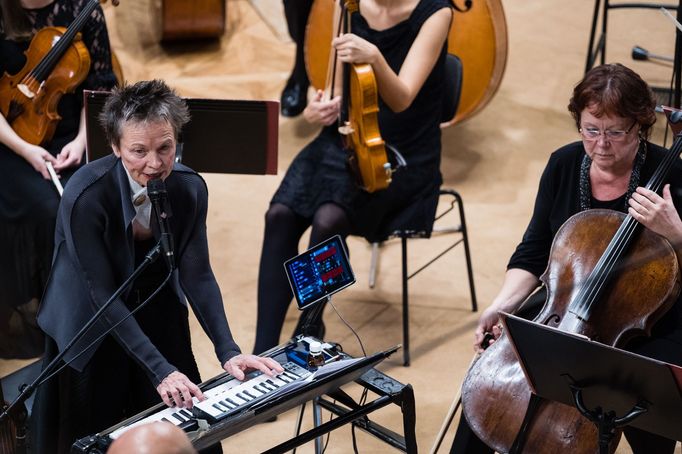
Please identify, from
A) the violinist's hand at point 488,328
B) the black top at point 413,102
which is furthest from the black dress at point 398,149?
the violinist's hand at point 488,328

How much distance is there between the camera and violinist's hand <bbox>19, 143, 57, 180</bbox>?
381 cm

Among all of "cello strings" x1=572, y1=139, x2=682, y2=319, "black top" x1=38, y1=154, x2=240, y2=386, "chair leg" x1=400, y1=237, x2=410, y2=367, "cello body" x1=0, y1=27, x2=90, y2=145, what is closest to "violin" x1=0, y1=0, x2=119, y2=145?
"cello body" x1=0, y1=27, x2=90, y2=145

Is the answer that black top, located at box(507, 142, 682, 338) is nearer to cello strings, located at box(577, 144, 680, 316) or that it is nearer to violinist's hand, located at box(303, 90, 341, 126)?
cello strings, located at box(577, 144, 680, 316)

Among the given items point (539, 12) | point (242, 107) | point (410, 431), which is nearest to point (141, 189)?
point (242, 107)

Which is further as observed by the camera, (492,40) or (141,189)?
(492,40)

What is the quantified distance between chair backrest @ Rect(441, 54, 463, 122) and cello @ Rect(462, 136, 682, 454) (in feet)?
4.35

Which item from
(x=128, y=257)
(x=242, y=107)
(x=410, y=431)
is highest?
(x=242, y=107)

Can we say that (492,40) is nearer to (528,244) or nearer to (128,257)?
(528,244)

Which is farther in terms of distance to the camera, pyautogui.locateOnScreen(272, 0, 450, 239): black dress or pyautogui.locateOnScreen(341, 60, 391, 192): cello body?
pyautogui.locateOnScreen(272, 0, 450, 239): black dress

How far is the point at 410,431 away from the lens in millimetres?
2779

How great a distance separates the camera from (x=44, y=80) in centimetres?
378

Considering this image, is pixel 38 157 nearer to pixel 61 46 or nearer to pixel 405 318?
pixel 61 46

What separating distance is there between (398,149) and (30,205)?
1.26 meters

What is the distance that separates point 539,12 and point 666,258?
4108mm
